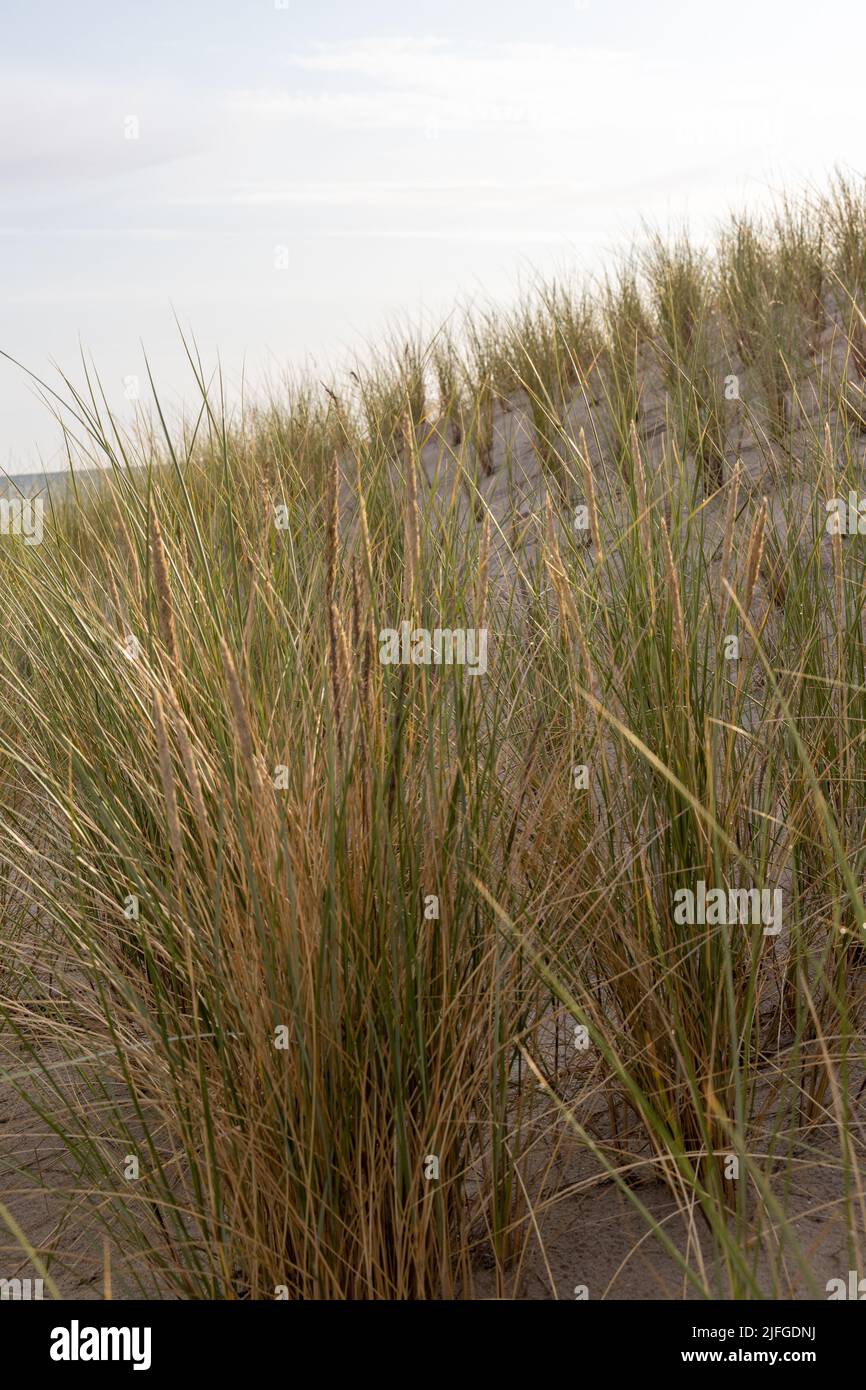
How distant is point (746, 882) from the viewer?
1.67 m

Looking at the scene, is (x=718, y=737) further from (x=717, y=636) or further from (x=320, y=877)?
(x=320, y=877)

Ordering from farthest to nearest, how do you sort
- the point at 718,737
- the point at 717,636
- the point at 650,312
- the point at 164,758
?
1. the point at 650,312
2. the point at 717,636
3. the point at 718,737
4. the point at 164,758

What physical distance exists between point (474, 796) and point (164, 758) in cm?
49

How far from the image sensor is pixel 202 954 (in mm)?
1287

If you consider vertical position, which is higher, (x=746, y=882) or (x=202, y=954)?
(x=746, y=882)

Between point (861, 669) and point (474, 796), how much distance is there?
84 centimetres

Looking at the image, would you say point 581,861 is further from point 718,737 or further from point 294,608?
point 294,608

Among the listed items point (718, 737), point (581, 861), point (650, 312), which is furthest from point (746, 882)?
point (650, 312)

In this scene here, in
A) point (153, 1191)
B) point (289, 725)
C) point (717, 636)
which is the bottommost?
point (153, 1191)

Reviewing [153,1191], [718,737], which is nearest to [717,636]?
[718,737]

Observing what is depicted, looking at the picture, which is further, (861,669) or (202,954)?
(861,669)

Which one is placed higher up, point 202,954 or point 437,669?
point 437,669
